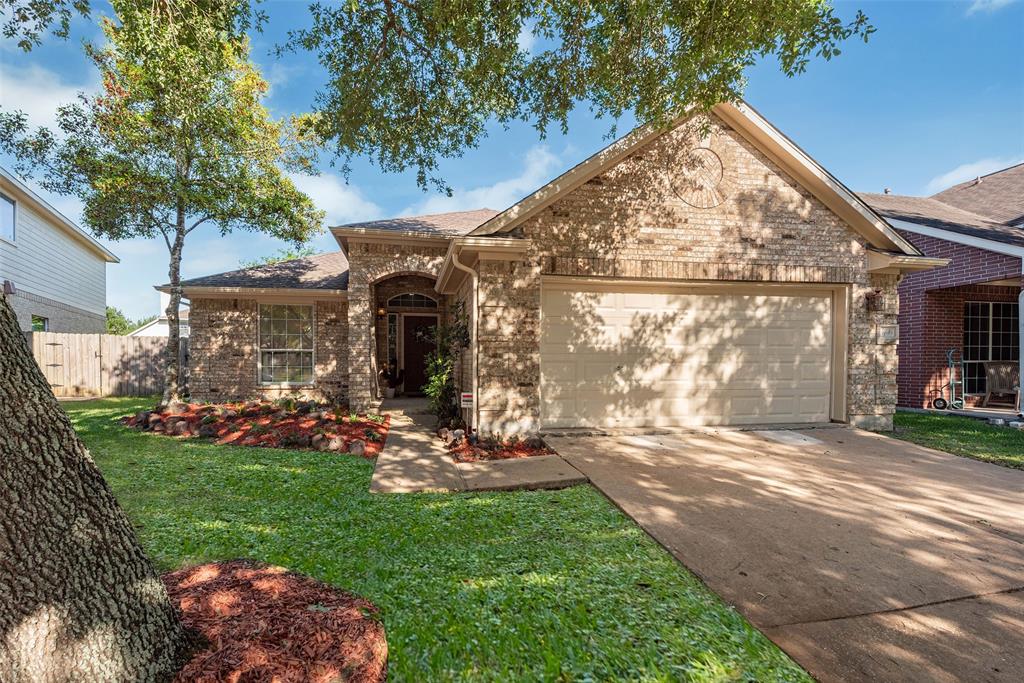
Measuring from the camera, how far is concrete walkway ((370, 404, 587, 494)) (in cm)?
471

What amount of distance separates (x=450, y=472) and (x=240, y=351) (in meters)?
8.03

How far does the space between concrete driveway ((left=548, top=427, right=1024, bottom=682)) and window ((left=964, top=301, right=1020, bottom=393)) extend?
7072 millimetres

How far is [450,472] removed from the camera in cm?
522

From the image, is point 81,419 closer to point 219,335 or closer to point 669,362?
point 219,335

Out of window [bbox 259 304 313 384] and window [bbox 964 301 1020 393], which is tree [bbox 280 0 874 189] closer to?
window [bbox 259 304 313 384]

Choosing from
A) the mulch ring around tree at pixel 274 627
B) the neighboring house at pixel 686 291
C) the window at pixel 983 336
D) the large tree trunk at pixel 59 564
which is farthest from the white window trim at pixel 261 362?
the window at pixel 983 336

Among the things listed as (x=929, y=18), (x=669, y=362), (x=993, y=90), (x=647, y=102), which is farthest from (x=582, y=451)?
(x=993, y=90)

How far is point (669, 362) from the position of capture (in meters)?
7.29

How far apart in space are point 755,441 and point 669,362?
1.69 metres

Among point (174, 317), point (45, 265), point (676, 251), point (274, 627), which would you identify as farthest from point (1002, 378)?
point (45, 265)

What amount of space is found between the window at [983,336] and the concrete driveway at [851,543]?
7.07m

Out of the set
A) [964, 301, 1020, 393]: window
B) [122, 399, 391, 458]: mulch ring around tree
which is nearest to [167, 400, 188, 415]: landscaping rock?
[122, 399, 391, 458]: mulch ring around tree

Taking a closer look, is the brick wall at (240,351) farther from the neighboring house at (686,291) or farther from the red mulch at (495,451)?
the red mulch at (495,451)

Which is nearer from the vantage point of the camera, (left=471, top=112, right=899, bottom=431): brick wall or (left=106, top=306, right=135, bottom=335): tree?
(left=471, top=112, right=899, bottom=431): brick wall
